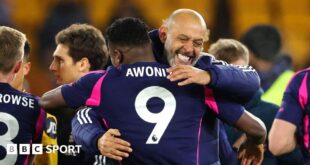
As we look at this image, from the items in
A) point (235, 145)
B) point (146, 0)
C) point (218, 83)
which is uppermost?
point (146, 0)

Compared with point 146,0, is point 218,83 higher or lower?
lower

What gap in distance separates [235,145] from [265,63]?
1.99m

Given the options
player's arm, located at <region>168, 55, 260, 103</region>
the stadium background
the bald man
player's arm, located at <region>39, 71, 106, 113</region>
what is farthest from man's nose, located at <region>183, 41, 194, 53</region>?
the stadium background

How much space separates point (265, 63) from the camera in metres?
6.91

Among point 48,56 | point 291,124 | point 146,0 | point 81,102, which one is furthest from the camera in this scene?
point 146,0

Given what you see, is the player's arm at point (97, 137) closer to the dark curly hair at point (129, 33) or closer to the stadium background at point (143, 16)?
the dark curly hair at point (129, 33)

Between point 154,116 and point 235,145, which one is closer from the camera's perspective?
point 154,116

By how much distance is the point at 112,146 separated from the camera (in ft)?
13.4

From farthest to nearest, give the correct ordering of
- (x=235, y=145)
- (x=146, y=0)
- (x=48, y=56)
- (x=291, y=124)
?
1. (x=146, y=0)
2. (x=48, y=56)
3. (x=235, y=145)
4. (x=291, y=124)

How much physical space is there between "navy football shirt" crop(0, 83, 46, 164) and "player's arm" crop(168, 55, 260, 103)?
899 millimetres

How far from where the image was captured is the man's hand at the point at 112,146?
4.07 m

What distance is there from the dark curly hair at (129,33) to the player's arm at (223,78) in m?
0.31

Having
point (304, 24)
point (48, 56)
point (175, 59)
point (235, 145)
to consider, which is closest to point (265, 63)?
point (235, 145)

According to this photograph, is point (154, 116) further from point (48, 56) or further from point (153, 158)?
point (48, 56)
